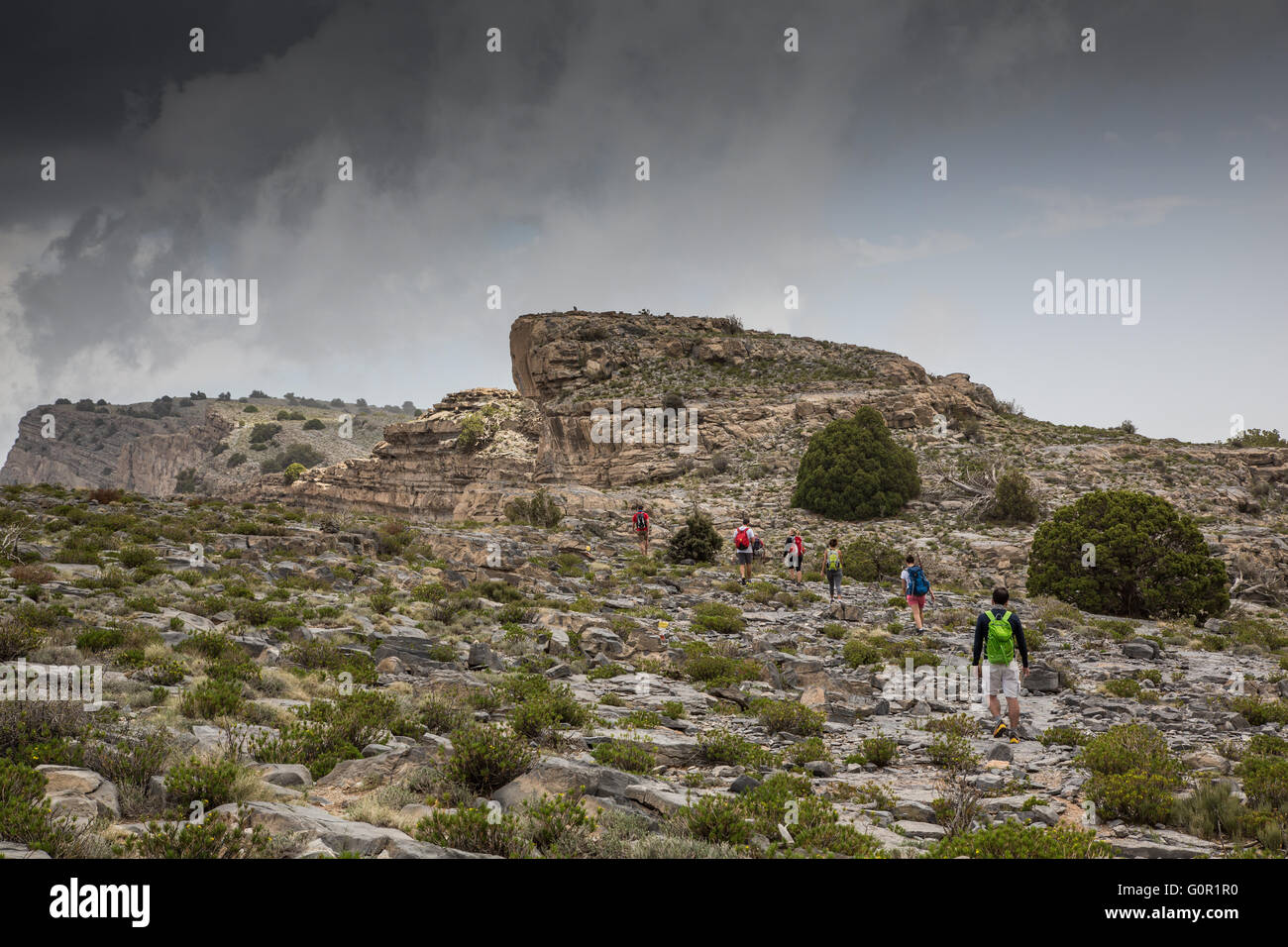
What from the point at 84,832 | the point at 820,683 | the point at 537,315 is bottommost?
the point at 820,683

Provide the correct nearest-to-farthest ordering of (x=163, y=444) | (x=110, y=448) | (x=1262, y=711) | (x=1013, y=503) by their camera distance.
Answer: (x=1262, y=711) → (x=1013, y=503) → (x=163, y=444) → (x=110, y=448)

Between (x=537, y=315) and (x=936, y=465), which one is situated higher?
(x=537, y=315)

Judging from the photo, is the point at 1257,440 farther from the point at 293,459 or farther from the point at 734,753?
the point at 293,459

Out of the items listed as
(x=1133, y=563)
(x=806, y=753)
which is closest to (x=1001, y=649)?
(x=806, y=753)

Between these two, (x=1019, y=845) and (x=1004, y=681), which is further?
(x=1004, y=681)

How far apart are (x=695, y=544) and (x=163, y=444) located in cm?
12282

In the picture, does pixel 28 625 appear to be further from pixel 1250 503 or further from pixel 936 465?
pixel 1250 503

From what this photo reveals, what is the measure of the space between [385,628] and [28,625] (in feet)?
17.6

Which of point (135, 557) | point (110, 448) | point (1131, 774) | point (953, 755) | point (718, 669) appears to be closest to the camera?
point (1131, 774)

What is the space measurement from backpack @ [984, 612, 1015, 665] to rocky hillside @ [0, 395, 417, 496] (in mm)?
91628

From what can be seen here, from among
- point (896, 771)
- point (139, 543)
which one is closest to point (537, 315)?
point (139, 543)

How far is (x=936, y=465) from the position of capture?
1538 inches

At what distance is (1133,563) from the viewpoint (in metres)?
20.6
